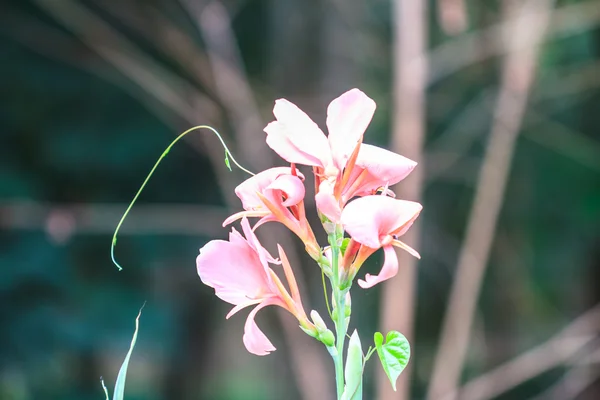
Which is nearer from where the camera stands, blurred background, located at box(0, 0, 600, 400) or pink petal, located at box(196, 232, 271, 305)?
pink petal, located at box(196, 232, 271, 305)

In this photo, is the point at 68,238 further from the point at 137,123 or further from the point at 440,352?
the point at 440,352

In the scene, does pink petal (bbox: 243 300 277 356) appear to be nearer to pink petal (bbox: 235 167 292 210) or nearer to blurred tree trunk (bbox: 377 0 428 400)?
pink petal (bbox: 235 167 292 210)

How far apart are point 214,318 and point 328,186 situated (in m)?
1.77

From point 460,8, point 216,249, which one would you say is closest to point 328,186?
point 216,249

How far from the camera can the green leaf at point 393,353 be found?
33cm

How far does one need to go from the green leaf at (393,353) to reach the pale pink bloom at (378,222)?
0.12 feet

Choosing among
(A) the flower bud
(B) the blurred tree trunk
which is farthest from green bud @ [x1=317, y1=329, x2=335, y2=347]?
(B) the blurred tree trunk

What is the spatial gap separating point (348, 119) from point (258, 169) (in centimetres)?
149

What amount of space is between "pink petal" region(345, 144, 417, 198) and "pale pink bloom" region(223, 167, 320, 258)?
1.0 inches

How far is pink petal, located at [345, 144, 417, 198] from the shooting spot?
0.33m

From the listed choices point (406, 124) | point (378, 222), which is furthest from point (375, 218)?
point (406, 124)

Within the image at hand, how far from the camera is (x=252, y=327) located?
359 millimetres

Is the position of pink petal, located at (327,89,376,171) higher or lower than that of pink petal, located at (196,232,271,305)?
higher

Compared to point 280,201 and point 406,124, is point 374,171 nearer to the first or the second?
point 280,201
